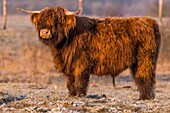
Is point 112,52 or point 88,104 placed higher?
point 112,52

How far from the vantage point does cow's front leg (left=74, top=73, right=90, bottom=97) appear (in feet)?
41.3

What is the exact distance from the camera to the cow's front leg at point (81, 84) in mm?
12578

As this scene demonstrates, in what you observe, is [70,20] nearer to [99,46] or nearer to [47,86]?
[99,46]

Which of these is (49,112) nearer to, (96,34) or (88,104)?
(88,104)

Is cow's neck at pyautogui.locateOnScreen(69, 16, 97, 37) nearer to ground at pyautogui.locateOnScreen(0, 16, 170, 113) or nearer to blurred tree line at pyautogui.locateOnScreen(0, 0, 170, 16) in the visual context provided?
ground at pyautogui.locateOnScreen(0, 16, 170, 113)

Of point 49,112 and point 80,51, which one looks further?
point 80,51

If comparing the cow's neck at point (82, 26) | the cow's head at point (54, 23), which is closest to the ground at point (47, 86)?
the cow's head at point (54, 23)

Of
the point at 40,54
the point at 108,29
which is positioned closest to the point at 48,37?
the point at 108,29

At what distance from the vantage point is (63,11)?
496 inches

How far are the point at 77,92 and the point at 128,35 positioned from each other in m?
1.83

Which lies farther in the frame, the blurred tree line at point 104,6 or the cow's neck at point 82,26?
the blurred tree line at point 104,6

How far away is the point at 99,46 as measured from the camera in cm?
1284

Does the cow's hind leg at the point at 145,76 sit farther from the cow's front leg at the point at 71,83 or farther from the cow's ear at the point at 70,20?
the cow's ear at the point at 70,20

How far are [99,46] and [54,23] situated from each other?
1.22 metres
